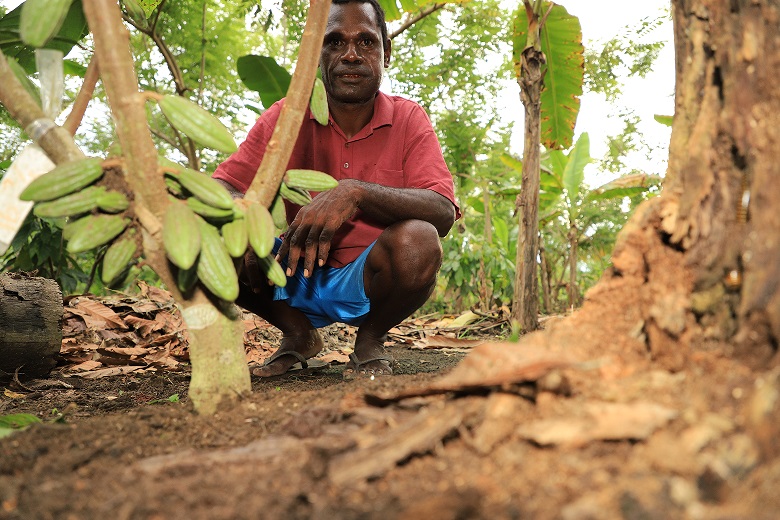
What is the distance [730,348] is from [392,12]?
3.96 metres

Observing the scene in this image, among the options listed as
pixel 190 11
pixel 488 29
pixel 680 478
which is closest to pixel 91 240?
pixel 680 478

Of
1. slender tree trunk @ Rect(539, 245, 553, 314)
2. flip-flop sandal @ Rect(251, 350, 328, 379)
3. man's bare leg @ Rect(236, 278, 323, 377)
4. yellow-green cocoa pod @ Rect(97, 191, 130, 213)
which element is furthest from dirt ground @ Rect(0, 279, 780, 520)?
slender tree trunk @ Rect(539, 245, 553, 314)

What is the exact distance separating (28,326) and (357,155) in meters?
1.51

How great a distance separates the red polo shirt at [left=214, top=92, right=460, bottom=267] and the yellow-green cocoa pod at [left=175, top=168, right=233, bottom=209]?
4.32ft

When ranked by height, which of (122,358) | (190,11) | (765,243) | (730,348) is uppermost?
(190,11)

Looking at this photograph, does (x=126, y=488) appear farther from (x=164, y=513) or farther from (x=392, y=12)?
(x=392, y=12)

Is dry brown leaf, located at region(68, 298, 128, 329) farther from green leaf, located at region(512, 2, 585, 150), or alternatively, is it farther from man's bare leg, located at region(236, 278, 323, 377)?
green leaf, located at region(512, 2, 585, 150)

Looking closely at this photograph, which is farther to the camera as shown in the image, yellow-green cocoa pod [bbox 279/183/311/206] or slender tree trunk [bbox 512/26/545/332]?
slender tree trunk [bbox 512/26/545/332]

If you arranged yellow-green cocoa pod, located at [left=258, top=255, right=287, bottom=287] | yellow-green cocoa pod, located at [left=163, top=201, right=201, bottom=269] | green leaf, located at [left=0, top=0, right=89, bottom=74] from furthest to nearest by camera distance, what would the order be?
green leaf, located at [left=0, top=0, right=89, bottom=74], yellow-green cocoa pod, located at [left=258, top=255, right=287, bottom=287], yellow-green cocoa pod, located at [left=163, top=201, right=201, bottom=269]

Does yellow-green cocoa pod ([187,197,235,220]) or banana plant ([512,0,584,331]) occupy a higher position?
banana plant ([512,0,584,331])

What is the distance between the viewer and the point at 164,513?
2.58 feet

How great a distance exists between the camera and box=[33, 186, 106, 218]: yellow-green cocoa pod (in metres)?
1.17

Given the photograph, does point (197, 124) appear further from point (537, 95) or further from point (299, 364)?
point (537, 95)

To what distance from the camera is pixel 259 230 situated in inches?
50.0
